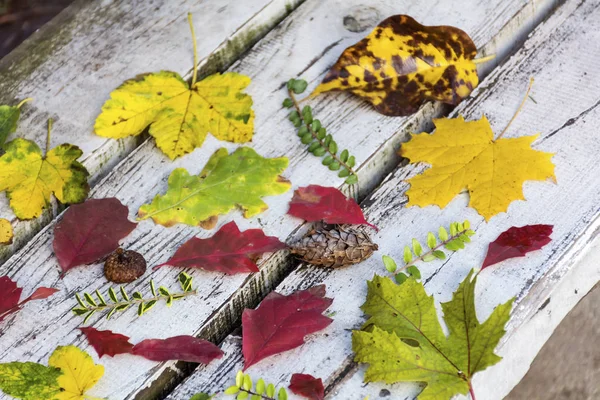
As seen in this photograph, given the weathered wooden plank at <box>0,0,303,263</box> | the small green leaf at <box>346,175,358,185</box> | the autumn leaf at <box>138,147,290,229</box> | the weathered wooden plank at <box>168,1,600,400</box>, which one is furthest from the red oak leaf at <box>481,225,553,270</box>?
the weathered wooden plank at <box>0,0,303,263</box>

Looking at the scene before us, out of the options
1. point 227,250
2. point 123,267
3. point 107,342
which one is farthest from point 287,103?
point 107,342

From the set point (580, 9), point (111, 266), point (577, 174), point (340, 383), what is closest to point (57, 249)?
point (111, 266)

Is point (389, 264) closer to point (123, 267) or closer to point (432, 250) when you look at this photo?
point (432, 250)

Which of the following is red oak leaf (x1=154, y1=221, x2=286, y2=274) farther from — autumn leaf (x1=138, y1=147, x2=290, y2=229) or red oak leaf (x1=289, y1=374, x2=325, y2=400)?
red oak leaf (x1=289, y1=374, x2=325, y2=400)

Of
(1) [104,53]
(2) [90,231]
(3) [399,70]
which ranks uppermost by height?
(1) [104,53]

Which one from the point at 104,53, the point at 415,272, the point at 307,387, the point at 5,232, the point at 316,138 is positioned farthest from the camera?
the point at 104,53

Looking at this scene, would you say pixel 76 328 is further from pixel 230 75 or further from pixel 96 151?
pixel 230 75

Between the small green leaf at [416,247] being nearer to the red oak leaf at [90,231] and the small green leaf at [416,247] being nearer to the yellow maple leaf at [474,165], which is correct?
the yellow maple leaf at [474,165]
